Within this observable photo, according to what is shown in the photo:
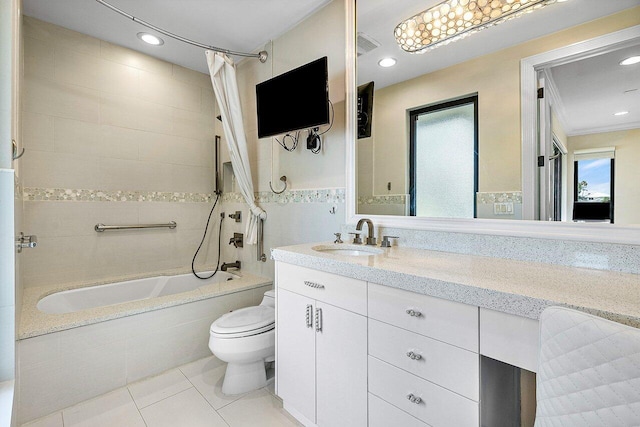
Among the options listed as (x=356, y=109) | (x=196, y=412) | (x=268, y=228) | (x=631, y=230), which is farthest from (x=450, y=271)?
(x=268, y=228)

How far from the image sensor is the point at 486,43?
1422 millimetres

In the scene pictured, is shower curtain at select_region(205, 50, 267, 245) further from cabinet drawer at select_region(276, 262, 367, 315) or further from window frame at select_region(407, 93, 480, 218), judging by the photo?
window frame at select_region(407, 93, 480, 218)

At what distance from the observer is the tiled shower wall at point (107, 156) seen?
7.59 feet

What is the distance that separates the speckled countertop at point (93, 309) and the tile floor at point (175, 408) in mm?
467

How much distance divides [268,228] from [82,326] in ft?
4.55

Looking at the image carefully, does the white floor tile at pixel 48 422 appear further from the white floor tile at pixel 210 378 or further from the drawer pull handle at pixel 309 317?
the drawer pull handle at pixel 309 317

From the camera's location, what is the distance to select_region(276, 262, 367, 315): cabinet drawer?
122cm

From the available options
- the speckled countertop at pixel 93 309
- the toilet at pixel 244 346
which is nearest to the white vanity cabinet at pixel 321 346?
the toilet at pixel 244 346

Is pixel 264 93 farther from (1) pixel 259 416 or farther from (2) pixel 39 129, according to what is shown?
(1) pixel 259 416

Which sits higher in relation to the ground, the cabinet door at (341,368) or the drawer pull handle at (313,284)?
the drawer pull handle at (313,284)

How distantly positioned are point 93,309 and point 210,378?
2.90ft

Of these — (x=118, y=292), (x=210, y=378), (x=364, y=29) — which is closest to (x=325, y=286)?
(x=210, y=378)

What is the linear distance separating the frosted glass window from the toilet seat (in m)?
1.13

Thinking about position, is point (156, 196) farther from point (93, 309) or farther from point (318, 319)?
point (318, 319)
